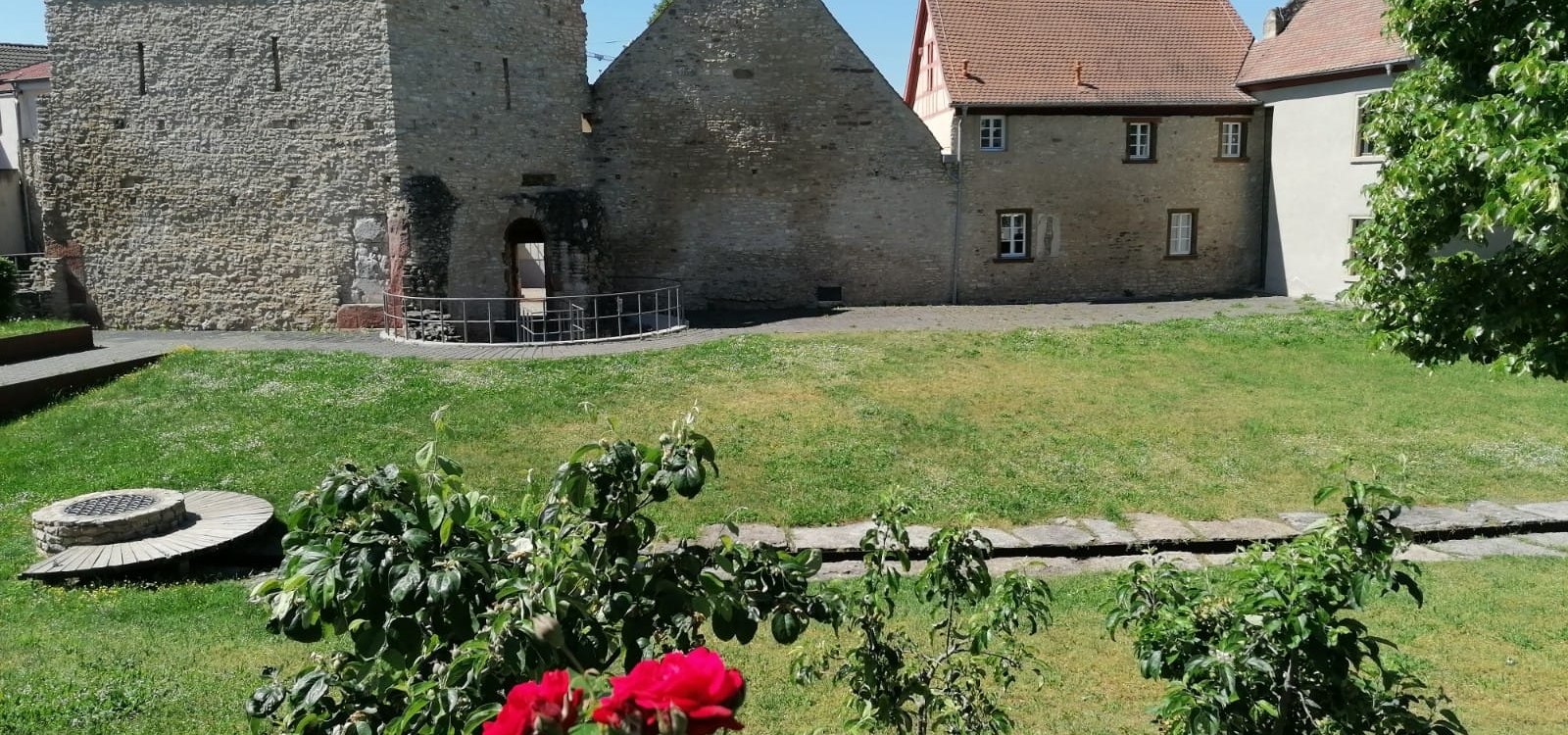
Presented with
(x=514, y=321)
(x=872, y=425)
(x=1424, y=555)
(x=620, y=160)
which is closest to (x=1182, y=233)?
(x=620, y=160)

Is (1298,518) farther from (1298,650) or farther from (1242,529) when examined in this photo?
(1298,650)

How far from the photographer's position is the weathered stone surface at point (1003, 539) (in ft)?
30.8

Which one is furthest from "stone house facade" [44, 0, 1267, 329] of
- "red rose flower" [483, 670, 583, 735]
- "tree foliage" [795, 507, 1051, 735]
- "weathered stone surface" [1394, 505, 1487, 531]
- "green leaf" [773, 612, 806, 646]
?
"red rose flower" [483, 670, 583, 735]

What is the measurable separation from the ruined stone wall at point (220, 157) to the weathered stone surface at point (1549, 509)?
16264 millimetres

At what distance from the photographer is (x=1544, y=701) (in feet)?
20.7

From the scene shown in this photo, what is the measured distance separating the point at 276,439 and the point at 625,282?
437 inches

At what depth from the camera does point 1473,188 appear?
590 centimetres

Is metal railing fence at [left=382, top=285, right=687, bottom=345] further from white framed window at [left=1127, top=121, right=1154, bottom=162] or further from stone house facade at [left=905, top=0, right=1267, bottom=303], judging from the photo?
white framed window at [left=1127, top=121, right=1154, bottom=162]

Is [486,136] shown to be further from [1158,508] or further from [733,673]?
[733,673]

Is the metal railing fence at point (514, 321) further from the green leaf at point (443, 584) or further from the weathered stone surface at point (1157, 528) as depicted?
the green leaf at point (443, 584)

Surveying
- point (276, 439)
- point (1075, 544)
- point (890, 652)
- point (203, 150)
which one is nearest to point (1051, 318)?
point (1075, 544)

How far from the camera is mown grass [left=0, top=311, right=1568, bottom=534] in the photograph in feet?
35.7

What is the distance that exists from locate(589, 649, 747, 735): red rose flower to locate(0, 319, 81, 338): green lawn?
17.0 m

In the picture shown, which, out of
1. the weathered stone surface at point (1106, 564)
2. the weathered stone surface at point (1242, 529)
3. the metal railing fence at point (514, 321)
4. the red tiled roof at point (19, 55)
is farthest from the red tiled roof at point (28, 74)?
the weathered stone surface at point (1242, 529)
